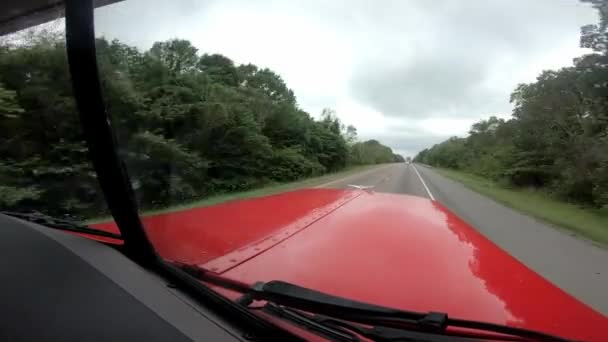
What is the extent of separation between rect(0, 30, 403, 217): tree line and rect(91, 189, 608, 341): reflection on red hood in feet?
1.04

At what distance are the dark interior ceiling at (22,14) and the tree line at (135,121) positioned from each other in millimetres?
171

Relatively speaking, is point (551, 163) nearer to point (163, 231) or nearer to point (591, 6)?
point (591, 6)

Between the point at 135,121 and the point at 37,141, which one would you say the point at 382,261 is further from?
the point at 37,141

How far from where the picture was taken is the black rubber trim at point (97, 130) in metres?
1.23

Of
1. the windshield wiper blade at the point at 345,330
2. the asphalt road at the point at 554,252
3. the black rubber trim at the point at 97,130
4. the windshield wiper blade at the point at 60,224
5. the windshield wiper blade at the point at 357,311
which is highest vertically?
the black rubber trim at the point at 97,130

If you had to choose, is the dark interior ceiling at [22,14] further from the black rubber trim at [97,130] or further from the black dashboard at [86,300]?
the black dashboard at [86,300]

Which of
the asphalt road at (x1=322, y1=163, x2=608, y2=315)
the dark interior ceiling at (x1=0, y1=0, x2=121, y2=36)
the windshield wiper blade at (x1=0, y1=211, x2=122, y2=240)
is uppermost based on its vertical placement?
the dark interior ceiling at (x1=0, y1=0, x2=121, y2=36)

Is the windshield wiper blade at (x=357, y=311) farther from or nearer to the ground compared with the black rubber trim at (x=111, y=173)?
nearer to the ground

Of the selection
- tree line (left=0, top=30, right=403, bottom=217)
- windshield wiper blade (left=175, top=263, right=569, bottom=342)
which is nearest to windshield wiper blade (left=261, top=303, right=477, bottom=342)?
windshield wiper blade (left=175, top=263, right=569, bottom=342)

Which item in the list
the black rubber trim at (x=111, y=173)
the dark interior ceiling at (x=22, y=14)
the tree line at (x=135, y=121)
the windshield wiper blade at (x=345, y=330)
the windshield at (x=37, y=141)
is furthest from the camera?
the dark interior ceiling at (x=22, y=14)

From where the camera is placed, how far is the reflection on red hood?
1.22 m

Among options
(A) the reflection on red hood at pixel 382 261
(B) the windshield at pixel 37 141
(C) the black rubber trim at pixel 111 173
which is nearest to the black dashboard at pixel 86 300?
(C) the black rubber trim at pixel 111 173

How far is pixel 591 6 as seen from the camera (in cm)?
110

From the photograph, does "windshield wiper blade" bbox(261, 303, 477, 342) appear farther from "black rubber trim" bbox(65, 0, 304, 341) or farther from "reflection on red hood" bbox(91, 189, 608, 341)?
"reflection on red hood" bbox(91, 189, 608, 341)
